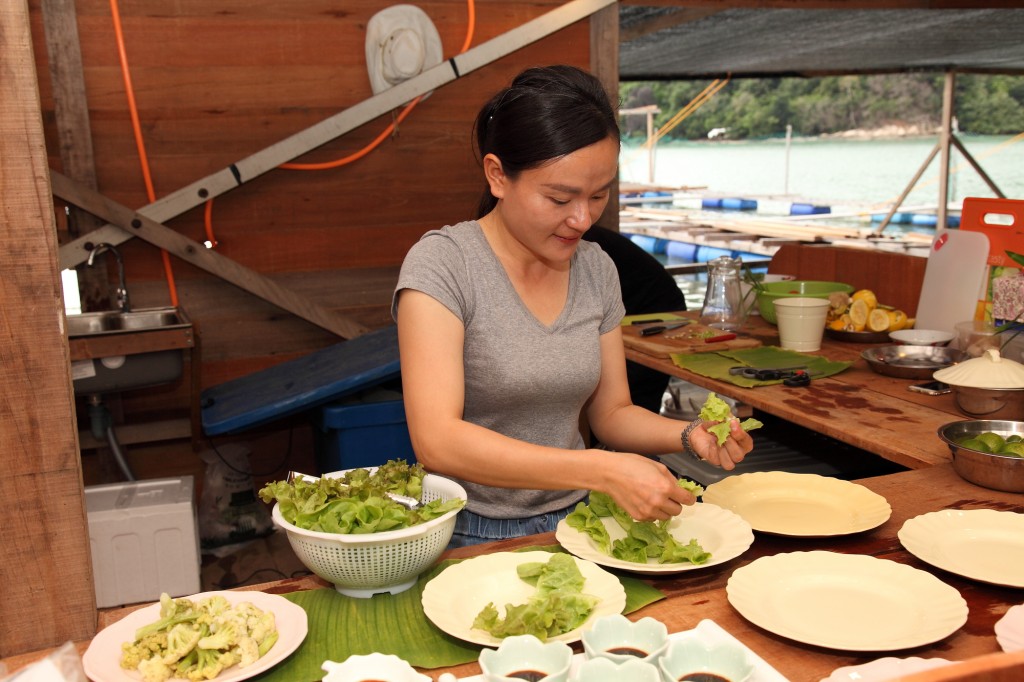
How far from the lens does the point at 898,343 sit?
3.14 metres

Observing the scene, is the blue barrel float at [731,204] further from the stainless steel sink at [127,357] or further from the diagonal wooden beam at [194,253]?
the stainless steel sink at [127,357]

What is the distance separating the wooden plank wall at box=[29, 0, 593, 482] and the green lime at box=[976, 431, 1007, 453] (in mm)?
3085

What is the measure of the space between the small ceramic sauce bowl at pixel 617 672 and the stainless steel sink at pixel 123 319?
3.16m

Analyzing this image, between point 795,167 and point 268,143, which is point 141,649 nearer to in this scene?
point 268,143

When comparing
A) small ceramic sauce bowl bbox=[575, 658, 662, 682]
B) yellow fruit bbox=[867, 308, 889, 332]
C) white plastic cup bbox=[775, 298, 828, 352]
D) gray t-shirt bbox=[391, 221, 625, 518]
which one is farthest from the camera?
yellow fruit bbox=[867, 308, 889, 332]

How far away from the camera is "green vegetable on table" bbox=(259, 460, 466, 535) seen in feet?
4.41

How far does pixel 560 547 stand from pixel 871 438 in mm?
970

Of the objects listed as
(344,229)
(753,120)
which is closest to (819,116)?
(753,120)

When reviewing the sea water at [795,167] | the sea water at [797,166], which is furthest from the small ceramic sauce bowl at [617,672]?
the sea water at [795,167]

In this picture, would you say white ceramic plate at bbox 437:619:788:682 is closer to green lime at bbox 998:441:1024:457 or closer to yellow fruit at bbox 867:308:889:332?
green lime at bbox 998:441:1024:457

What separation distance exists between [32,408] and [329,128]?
3.02 metres

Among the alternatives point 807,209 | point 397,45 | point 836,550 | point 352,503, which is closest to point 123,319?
point 397,45

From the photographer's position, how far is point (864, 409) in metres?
2.38

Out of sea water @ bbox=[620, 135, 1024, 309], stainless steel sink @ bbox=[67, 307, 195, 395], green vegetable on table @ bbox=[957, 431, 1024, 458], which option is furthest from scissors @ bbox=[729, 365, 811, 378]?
sea water @ bbox=[620, 135, 1024, 309]
